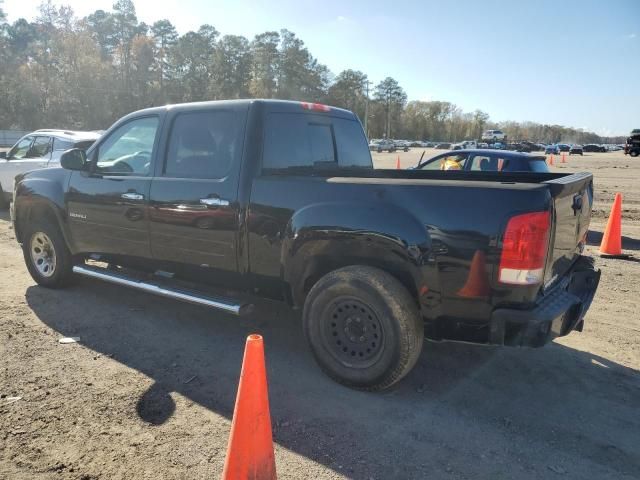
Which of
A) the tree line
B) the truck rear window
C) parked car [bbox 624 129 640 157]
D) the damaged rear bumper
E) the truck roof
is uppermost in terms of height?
the tree line

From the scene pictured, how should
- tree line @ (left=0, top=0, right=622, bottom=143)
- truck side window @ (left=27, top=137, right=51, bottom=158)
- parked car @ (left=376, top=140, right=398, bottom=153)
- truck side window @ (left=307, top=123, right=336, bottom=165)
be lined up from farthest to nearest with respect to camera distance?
tree line @ (left=0, top=0, right=622, bottom=143)
parked car @ (left=376, top=140, right=398, bottom=153)
truck side window @ (left=27, top=137, right=51, bottom=158)
truck side window @ (left=307, top=123, right=336, bottom=165)

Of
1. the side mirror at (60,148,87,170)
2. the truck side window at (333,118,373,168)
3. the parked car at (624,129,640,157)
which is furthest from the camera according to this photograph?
the parked car at (624,129,640,157)

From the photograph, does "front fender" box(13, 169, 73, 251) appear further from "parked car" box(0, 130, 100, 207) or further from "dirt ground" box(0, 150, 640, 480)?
"parked car" box(0, 130, 100, 207)

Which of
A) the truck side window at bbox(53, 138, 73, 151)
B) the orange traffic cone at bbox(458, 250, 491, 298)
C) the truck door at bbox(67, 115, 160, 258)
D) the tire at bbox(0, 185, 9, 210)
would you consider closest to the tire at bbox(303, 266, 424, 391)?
the orange traffic cone at bbox(458, 250, 491, 298)

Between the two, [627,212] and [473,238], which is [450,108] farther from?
[473,238]

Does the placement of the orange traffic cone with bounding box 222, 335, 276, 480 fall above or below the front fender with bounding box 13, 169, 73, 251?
below

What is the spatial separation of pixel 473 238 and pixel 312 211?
1.16 m

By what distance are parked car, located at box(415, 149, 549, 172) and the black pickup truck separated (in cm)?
361

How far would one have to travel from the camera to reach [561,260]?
342 centimetres

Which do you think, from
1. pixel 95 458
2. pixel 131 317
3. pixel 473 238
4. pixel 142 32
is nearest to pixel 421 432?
pixel 473 238

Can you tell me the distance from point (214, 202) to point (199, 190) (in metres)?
0.21

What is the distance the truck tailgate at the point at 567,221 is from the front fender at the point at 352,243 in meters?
0.78

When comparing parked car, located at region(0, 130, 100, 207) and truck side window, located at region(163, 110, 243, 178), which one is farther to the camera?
parked car, located at region(0, 130, 100, 207)

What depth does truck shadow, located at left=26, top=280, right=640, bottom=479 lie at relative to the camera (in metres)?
2.82
